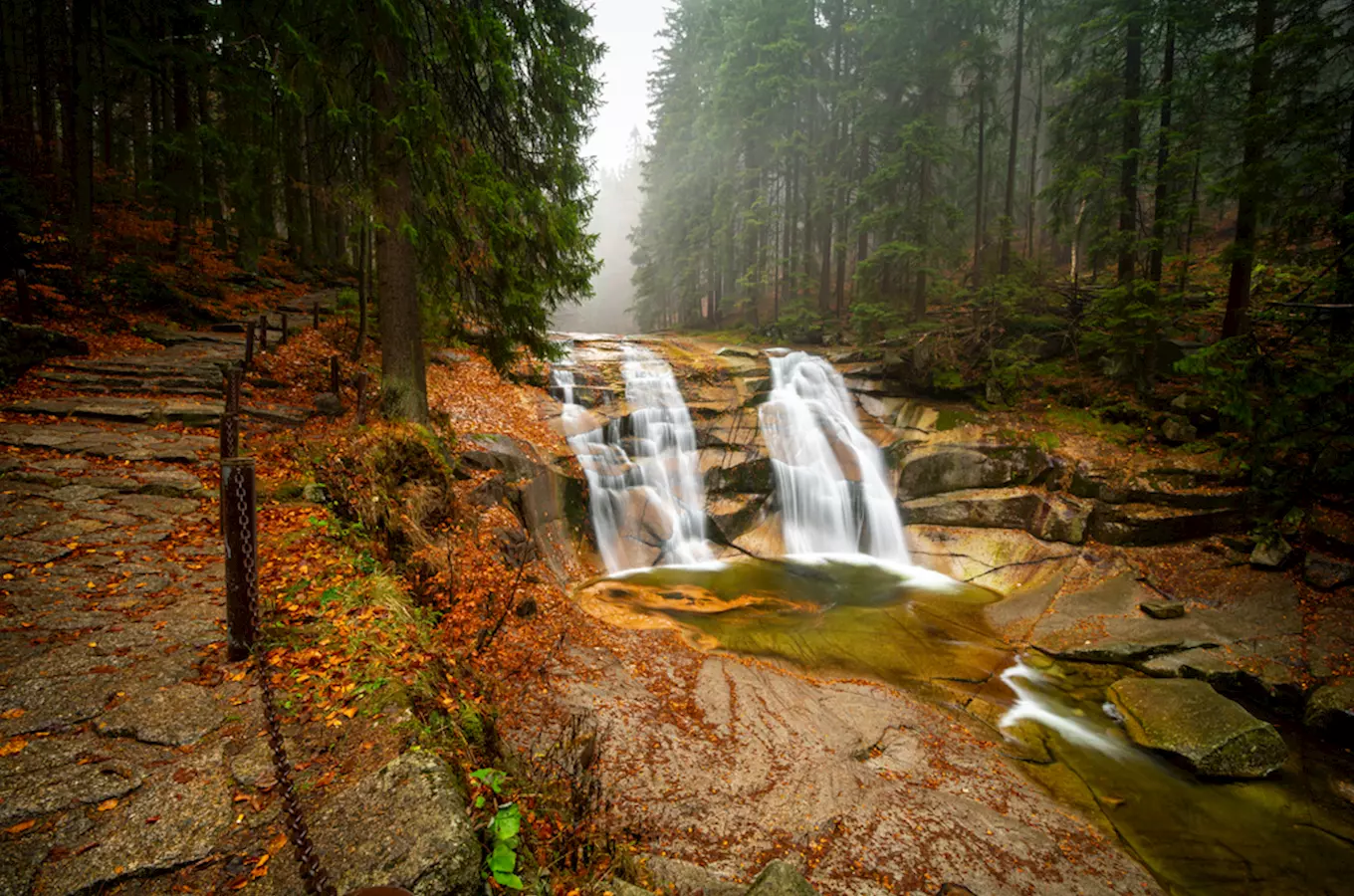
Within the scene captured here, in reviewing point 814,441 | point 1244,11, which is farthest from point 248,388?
point 1244,11

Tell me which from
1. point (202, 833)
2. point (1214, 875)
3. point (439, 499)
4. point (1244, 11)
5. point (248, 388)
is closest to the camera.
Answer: point (202, 833)

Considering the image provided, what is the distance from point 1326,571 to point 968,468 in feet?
21.0

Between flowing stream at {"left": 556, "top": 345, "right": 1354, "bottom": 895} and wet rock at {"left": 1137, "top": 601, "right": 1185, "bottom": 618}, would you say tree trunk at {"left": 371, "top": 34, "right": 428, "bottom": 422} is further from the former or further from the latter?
wet rock at {"left": 1137, "top": 601, "right": 1185, "bottom": 618}

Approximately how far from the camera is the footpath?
2.31 meters

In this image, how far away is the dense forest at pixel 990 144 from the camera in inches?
423

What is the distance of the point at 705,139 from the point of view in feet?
96.6

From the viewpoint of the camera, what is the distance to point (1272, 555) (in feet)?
32.9

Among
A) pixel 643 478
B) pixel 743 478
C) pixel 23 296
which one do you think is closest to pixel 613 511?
pixel 643 478

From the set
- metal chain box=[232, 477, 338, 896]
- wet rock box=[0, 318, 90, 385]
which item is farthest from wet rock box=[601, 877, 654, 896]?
wet rock box=[0, 318, 90, 385]

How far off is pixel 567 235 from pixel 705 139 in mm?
24512

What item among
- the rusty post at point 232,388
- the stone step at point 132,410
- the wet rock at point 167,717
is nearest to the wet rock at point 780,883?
the wet rock at point 167,717

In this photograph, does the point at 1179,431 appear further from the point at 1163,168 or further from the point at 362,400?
the point at 362,400

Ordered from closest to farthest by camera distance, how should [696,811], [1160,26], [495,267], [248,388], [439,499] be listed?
[696,811] → [439,499] → [495,267] → [248,388] → [1160,26]

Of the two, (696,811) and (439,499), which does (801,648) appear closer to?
(696,811)
